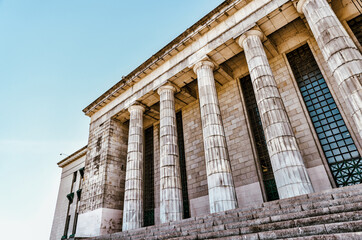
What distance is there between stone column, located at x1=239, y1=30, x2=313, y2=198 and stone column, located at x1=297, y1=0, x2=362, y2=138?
2.52 metres

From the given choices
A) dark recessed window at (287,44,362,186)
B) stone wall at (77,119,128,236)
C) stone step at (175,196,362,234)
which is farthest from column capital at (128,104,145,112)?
stone step at (175,196,362,234)

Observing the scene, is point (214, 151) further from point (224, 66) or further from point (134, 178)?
point (224, 66)

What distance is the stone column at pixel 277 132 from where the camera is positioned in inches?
380

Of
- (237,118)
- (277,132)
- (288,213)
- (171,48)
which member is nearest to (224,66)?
(237,118)

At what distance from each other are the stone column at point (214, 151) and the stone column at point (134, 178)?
20.0 feet

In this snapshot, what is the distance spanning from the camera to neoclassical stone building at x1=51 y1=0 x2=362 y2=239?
1088cm

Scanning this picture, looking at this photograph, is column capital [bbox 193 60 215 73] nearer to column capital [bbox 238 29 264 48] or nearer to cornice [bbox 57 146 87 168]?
column capital [bbox 238 29 264 48]

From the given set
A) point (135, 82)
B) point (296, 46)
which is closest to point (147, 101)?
point (135, 82)

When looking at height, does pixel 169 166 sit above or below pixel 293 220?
above

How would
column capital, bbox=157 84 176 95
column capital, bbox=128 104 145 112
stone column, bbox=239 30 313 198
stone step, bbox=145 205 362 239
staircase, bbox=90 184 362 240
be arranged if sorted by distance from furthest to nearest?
1. column capital, bbox=128 104 145 112
2. column capital, bbox=157 84 176 95
3. stone column, bbox=239 30 313 198
4. stone step, bbox=145 205 362 239
5. staircase, bbox=90 184 362 240

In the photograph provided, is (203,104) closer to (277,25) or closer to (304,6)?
(277,25)

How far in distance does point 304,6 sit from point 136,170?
14.2m

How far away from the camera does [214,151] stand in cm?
1255

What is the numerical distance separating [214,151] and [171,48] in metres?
8.63
